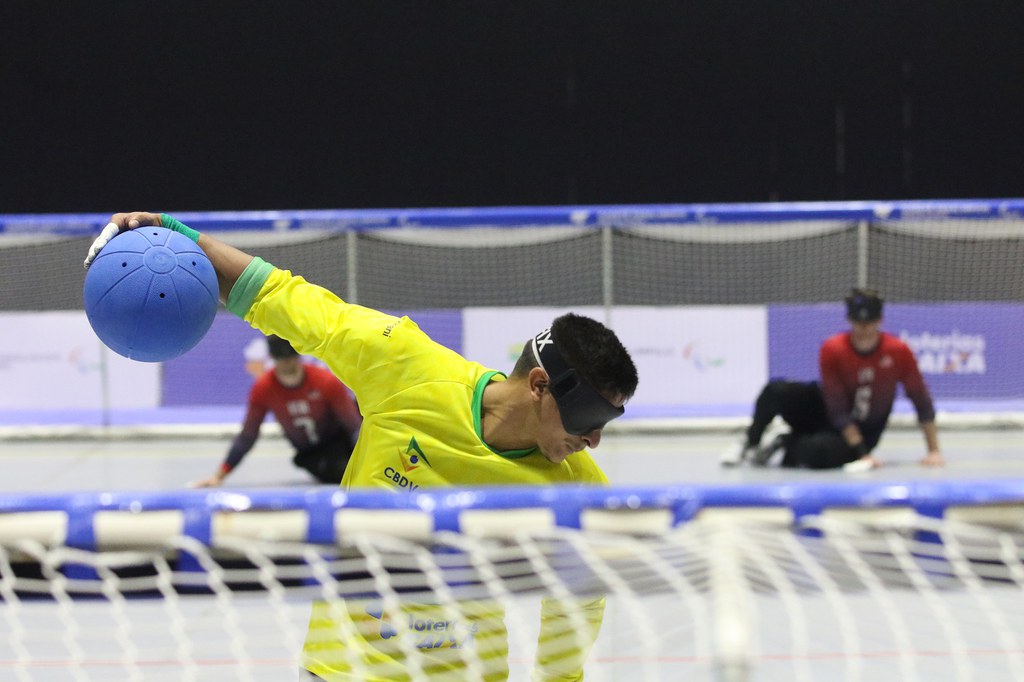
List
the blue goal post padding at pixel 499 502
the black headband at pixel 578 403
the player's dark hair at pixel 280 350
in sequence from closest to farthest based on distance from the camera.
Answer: the blue goal post padding at pixel 499 502 → the black headband at pixel 578 403 → the player's dark hair at pixel 280 350

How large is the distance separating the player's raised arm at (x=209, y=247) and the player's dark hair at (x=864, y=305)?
5476mm

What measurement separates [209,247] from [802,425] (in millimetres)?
5801

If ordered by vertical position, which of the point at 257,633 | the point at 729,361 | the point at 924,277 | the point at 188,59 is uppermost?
the point at 188,59

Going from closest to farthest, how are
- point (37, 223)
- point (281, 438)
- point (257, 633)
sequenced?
1. point (257, 633)
2. point (37, 223)
3. point (281, 438)

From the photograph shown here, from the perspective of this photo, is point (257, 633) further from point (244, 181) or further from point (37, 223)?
point (244, 181)

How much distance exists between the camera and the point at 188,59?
41.1ft

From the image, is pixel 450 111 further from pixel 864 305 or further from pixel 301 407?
pixel 864 305

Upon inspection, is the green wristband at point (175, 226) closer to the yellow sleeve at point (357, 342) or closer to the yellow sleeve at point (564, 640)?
the yellow sleeve at point (357, 342)

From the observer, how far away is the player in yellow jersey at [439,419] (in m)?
2.43

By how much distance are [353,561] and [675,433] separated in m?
7.03

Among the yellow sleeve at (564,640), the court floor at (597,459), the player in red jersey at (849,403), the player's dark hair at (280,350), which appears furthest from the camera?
the player in red jersey at (849,403)

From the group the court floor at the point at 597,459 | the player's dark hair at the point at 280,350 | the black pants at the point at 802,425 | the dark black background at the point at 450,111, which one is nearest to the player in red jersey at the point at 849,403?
the black pants at the point at 802,425

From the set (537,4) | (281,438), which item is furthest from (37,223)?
(537,4)

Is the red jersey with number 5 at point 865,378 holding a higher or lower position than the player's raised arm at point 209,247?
lower
